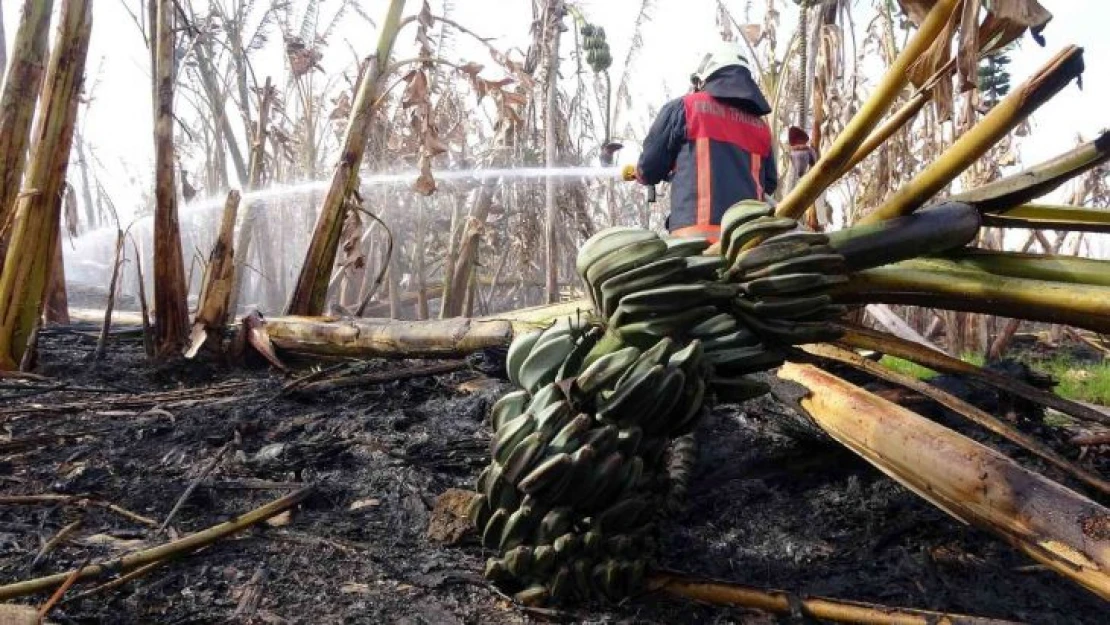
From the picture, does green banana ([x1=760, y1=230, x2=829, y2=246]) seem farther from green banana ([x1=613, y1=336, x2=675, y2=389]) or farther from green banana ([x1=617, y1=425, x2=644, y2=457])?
green banana ([x1=617, y1=425, x2=644, y2=457])

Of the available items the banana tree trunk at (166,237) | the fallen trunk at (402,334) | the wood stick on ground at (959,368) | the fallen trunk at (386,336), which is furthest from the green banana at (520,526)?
the banana tree trunk at (166,237)

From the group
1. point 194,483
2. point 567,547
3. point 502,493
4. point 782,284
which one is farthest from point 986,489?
point 194,483

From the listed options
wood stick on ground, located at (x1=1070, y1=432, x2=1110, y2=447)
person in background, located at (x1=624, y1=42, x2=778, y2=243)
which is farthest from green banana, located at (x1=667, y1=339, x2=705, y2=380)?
person in background, located at (x1=624, y1=42, x2=778, y2=243)

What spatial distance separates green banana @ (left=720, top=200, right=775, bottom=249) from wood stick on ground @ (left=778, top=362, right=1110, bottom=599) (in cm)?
43

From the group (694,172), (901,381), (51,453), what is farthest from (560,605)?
(694,172)

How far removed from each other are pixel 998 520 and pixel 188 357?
2.72 metres

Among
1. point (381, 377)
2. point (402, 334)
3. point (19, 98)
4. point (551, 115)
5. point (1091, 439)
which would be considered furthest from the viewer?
point (551, 115)

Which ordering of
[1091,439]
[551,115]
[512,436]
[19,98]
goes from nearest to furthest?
[512,436], [1091,439], [19,98], [551,115]

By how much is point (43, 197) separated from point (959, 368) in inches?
118

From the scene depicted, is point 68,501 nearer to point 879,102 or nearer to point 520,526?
point 520,526

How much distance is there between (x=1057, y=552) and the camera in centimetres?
112

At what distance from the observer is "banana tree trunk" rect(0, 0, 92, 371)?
2783 millimetres

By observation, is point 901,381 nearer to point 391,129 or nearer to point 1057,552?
point 1057,552

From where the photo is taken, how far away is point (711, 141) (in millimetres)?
3551
